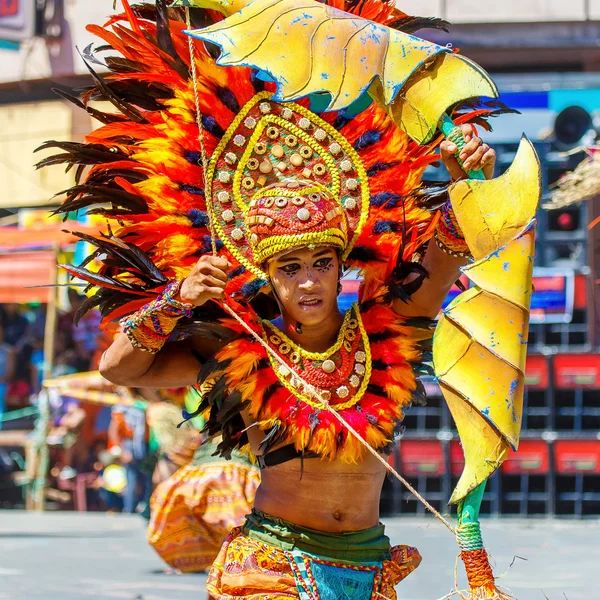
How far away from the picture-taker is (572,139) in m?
12.0

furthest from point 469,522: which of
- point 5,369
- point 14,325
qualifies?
point 14,325

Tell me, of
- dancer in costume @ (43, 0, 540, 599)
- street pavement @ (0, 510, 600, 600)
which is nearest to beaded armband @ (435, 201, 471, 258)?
dancer in costume @ (43, 0, 540, 599)

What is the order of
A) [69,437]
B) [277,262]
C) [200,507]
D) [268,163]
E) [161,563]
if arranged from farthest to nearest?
1. [69,437]
2. [161,563]
3. [200,507]
4. [268,163]
5. [277,262]

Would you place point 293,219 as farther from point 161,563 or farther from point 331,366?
point 161,563

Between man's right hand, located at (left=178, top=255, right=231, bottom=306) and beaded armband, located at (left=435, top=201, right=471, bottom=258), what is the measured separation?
641 mm

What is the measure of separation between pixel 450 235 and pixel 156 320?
0.88 meters

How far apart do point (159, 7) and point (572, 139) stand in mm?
8685

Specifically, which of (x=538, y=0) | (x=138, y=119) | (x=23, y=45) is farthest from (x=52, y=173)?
(x=138, y=119)

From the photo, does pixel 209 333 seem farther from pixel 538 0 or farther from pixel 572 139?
pixel 538 0

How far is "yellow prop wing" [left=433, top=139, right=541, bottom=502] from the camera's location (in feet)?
10.1

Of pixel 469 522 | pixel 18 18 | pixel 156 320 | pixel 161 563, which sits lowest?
pixel 161 563

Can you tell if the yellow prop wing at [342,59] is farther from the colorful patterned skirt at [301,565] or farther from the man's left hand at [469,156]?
the colorful patterned skirt at [301,565]

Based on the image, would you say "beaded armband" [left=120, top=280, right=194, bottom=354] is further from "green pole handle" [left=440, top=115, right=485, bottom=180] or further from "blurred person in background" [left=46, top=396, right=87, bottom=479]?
"blurred person in background" [left=46, top=396, right=87, bottom=479]

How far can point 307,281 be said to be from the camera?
3.66 m
